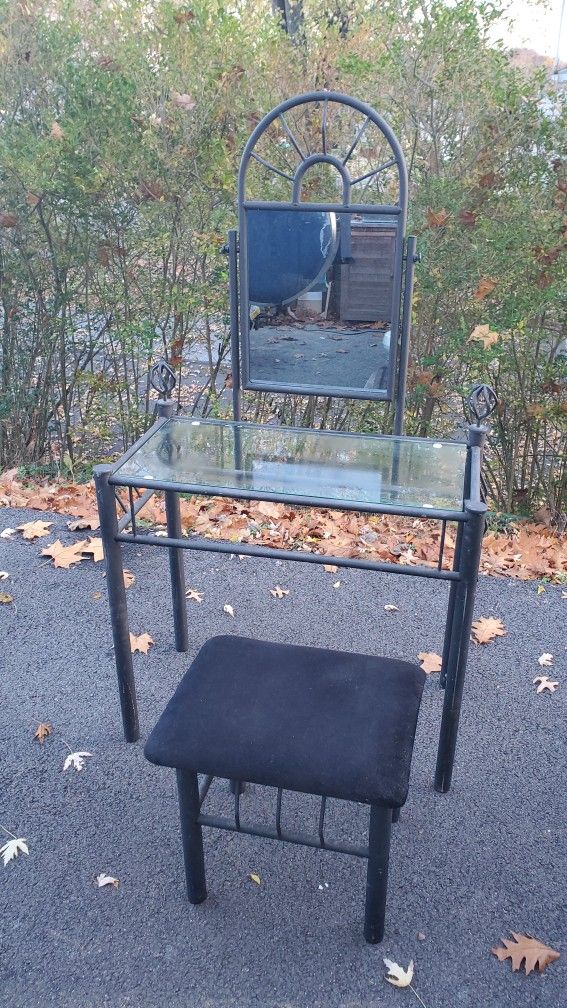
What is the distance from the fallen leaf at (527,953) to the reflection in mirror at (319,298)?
6.76 ft

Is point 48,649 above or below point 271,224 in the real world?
below

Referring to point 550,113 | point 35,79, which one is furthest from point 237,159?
point 550,113

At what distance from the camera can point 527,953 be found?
2041mm

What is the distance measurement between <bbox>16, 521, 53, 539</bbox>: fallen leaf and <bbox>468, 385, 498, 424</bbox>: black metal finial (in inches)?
95.6

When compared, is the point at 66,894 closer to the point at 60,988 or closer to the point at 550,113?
the point at 60,988

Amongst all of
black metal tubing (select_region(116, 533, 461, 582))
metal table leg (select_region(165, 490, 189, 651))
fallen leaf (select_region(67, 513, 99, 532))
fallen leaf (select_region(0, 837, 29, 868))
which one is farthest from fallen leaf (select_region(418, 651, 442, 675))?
fallen leaf (select_region(67, 513, 99, 532))

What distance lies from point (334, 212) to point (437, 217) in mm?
1608

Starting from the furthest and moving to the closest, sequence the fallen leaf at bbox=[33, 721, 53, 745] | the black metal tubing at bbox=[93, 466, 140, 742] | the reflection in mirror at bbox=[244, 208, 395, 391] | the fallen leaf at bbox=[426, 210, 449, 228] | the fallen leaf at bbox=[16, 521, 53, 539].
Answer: the fallen leaf at bbox=[426, 210, 449, 228] < the fallen leaf at bbox=[16, 521, 53, 539] < the reflection in mirror at bbox=[244, 208, 395, 391] < the fallen leaf at bbox=[33, 721, 53, 745] < the black metal tubing at bbox=[93, 466, 140, 742]

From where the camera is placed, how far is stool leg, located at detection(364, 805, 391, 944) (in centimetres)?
190

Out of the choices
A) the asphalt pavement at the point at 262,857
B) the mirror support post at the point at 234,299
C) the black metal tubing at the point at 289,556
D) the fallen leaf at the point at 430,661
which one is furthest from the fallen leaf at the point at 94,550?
the fallen leaf at the point at 430,661

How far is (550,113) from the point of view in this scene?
448cm

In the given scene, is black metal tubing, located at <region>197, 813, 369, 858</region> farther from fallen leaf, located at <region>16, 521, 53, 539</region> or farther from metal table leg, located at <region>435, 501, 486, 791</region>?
fallen leaf, located at <region>16, 521, 53, 539</region>

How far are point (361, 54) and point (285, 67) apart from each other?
0.47 metres

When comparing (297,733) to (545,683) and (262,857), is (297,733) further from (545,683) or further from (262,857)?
(545,683)
